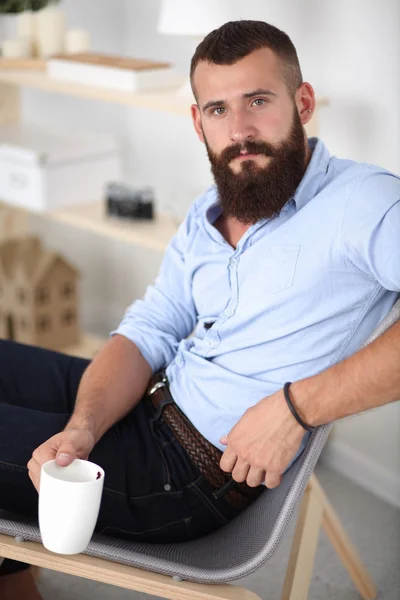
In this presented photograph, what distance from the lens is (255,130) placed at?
1.52 meters

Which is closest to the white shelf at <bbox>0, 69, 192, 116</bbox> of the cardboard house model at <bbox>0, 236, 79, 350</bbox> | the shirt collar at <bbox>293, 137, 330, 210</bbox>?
the cardboard house model at <bbox>0, 236, 79, 350</bbox>

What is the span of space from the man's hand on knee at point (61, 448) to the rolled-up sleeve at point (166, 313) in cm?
32

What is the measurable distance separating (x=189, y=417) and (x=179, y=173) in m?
1.52

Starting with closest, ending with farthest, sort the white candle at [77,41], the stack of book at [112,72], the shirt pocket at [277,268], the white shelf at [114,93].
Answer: the shirt pocket at [277,268]
the white shelf at [114,93]
the stack of book at [112,72]
the white candle at [77,41]

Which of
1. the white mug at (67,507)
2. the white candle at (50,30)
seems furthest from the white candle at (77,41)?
the white mug at (67,507)

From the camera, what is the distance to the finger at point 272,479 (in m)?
1.42

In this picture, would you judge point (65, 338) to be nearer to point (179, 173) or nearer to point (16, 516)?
point (179, 173)

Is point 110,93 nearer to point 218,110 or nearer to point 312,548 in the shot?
point 218,110

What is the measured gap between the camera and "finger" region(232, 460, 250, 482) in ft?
4.70

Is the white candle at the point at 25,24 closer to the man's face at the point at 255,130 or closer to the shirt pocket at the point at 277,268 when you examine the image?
the man's face at the point at 255,130

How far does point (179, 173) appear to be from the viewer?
2.98 m

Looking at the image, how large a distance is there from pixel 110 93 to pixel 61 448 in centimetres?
136

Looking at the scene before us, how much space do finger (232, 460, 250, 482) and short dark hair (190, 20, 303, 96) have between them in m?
0.63

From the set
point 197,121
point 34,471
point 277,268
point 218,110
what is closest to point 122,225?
point 197,121
